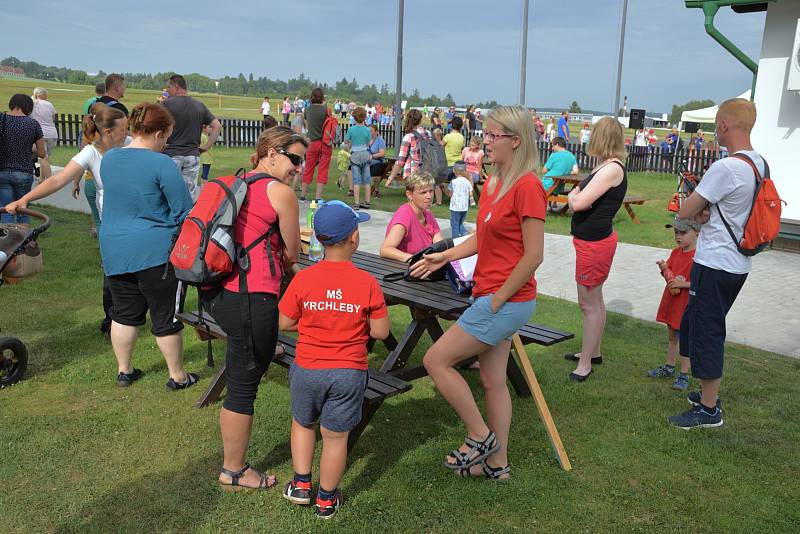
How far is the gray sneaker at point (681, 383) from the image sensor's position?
5.14 metres

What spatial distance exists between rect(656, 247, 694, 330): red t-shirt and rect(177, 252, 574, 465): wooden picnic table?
1.24 metres

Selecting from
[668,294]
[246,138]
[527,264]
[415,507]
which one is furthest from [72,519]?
[246,138]

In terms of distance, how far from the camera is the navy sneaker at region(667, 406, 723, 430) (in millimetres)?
4469

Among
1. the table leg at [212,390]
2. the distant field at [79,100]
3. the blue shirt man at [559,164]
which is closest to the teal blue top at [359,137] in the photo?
the blue shirt man at [559,164]

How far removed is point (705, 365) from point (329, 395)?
8.25 feet

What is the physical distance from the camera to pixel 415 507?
349 cm

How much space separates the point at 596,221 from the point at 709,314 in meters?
1.07

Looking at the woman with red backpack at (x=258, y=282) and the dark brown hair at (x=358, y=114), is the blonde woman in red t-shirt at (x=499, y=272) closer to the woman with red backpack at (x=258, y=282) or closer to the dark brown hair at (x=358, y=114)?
the woman with red backpack at (x=258, y=282)

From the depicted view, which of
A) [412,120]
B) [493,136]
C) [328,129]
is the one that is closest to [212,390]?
[493,136]

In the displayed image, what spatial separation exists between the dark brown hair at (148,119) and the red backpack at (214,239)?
3.96ft

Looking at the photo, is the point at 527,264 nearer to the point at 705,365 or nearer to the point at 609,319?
the point at 705,365

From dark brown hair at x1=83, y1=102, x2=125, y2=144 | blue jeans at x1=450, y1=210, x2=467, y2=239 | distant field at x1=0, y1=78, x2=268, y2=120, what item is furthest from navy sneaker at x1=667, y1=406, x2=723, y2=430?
distant field at x1=0, y1=78, x2=268, y2=120

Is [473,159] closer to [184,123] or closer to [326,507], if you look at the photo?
[184,123]

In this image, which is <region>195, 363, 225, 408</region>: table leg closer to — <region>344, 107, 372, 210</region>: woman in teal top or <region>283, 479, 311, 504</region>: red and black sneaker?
<region>283, 479, 311, 504</region>: red and black sneaker
